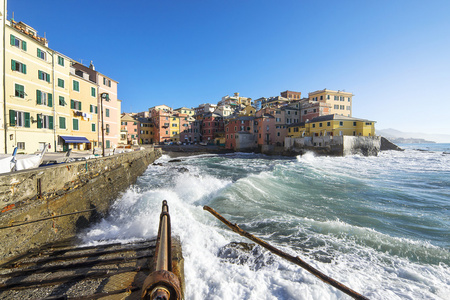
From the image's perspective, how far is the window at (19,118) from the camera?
18044mm

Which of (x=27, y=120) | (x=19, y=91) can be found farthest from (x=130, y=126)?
(x=19, y=91)

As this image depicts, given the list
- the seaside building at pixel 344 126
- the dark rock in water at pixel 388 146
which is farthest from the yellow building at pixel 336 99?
the seaside building at pixel 344 126

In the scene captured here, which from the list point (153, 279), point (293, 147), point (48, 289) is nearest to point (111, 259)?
point (48, 289)

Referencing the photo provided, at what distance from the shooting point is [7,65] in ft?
58.4

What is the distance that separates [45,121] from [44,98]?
102 inches

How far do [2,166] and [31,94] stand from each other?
18.3 meters

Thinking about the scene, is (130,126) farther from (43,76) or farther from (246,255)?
(246,255)

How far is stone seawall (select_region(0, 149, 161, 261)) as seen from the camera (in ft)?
19.6

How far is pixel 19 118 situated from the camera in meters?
18.8

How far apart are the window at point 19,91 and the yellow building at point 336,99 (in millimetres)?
67153

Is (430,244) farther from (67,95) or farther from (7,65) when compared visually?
(67,95)

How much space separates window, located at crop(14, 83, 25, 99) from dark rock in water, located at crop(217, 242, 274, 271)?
25112 mm

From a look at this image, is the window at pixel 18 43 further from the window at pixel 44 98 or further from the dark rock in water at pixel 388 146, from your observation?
the dark rock in water at pixel 388 146

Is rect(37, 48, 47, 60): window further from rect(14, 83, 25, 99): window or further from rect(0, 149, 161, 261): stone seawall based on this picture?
rect(0, 149, 161, 261): stone seawall
